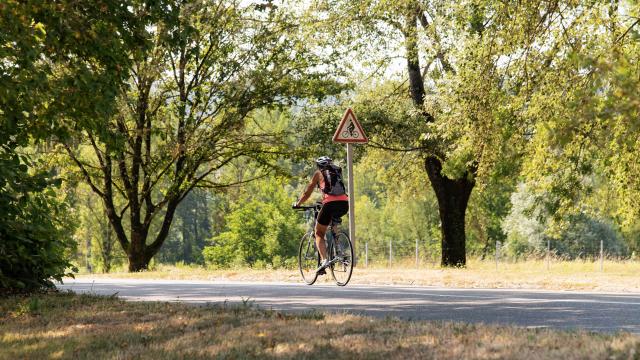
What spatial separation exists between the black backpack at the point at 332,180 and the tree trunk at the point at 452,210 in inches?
556

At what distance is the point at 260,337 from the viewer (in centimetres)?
710

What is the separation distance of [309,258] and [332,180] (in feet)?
7.33

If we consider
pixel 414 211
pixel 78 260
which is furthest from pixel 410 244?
pixel 78 260

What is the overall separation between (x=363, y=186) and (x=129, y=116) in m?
83.7

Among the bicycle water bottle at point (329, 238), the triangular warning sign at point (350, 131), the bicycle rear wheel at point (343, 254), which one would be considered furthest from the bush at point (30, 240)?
the triangular warning sign at point (350, 131)

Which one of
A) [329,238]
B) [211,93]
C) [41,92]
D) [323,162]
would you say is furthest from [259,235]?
[41,92]

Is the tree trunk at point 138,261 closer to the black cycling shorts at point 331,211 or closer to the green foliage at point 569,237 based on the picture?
the black cycling shorts at point 331,211

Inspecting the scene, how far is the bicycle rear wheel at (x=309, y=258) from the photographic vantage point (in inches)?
529

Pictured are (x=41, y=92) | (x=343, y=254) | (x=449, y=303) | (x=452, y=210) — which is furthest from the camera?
(x=452, y=210)

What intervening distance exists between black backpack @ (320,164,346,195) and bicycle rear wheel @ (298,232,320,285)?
1610 mm

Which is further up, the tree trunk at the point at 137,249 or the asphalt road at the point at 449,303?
the tree trunk at the point at 137,249

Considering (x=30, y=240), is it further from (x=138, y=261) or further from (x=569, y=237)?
(x=569, y=237)

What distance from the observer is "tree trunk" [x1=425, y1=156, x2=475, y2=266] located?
1022 inches

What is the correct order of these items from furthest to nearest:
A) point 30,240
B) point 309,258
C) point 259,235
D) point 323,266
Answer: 1. point 259,235
2. point 309,258
3. point 323,266
4. point 30,240
